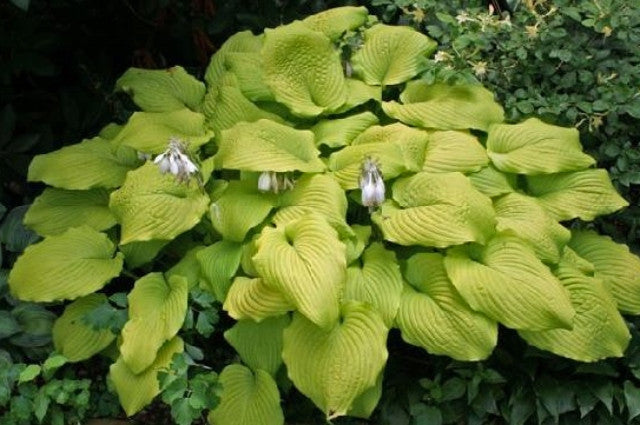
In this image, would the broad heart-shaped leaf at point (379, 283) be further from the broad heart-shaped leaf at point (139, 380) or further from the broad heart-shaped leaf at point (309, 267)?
the broad heart-shaped leaf at point (139, 380)

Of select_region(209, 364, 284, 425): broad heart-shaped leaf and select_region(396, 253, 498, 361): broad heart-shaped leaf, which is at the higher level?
select_region(396, 253, 498, 361): broad heart-shaped leaf

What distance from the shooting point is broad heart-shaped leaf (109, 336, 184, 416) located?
7.99ft

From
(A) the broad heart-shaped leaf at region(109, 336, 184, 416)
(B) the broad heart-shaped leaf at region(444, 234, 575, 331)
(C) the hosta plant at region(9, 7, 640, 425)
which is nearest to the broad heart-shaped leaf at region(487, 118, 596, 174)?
(C) the hosta plant at region(9, 7, 640, 425)

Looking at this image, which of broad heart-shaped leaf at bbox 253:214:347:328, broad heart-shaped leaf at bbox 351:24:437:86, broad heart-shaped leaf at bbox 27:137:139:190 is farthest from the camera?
broad heart-shaped leaf at bbox 351:24:437:86

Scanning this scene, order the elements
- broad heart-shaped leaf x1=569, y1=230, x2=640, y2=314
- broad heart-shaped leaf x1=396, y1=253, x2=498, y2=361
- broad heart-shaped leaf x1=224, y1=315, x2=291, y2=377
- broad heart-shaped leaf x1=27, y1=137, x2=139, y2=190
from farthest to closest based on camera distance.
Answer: broad heart-shaped leaf x1=27, y1=137, x2=139, y2=190 → broad heart-shaped leaf x1=569, y1=230, x2=640, y2=314 → broad heart-shaped leaf x1=224, y1=315, x2=291, y2=377 → broad heart-shaped leaf x1=396, y1=253, x2=498, y2=361

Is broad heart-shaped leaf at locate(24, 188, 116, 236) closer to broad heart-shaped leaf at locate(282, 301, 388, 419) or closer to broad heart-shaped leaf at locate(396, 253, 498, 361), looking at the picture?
broad heart-shaped leaf at locate(282, 301, 388, 419)

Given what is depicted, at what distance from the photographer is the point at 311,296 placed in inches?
88.7

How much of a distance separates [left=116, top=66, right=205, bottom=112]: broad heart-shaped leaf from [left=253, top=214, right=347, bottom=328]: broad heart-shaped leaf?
0.92 metres

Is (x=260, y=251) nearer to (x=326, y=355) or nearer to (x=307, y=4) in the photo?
(x=326, y=355)

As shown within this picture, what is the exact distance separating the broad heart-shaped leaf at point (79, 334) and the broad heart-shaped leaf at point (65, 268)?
0.11m


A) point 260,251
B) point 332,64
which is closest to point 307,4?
point 332,64

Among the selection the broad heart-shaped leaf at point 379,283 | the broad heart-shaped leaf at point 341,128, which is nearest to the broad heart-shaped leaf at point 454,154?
the broad heart-shaped leaf at point 341,128

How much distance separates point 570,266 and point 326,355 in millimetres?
829

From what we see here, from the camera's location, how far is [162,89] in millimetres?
3160
